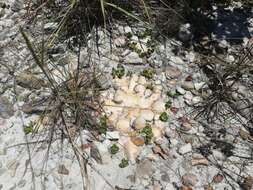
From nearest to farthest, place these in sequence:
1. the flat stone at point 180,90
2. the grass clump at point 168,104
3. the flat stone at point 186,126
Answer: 1. the flat stone at point 186,126
2. the grass clump at point 168,104
3. the flat stone at point 180,90

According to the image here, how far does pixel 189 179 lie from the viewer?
13.0ft

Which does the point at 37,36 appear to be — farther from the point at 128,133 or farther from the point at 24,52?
the point at 128,133

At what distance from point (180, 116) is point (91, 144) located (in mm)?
907

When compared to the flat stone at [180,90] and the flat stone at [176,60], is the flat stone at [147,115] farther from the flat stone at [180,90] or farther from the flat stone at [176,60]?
the flat stone at [176,60]

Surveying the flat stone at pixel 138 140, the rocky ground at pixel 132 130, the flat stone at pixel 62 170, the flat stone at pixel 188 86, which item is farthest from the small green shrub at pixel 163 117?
the flat stone at pixel 62 170

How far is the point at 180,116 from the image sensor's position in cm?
440

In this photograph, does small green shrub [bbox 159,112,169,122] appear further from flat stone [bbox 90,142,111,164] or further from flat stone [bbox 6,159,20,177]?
flat stone [bbox 6,159,20,177]

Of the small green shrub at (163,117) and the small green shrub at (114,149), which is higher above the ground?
the small green shrub at (163,117)

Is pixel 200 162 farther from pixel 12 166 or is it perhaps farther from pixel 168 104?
pixel 12 166

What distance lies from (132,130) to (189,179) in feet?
2.37

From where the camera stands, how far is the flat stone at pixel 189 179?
3938 mm

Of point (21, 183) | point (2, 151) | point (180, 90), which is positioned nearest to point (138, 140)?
point (180, 90)

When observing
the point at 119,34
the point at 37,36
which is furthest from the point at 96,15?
the point at 37,36

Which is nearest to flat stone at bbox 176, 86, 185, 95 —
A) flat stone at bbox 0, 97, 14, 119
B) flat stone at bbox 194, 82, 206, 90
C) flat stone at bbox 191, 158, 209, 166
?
flat stone at bbox 194, 82, 206, 90
